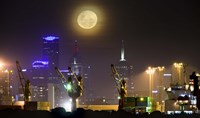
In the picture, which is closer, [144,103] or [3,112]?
[3,112]

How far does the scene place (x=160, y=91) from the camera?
639 ft

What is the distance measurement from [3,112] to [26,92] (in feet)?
281

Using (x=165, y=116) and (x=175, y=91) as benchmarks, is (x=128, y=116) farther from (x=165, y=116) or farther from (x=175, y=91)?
(x=175, y=91)

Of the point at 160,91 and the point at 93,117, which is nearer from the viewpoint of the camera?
the point at 93,117

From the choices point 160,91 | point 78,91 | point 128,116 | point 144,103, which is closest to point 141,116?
point 128,116

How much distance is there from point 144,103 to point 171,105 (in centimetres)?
2093

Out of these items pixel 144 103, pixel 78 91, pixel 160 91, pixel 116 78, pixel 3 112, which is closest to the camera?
pixel 3 112

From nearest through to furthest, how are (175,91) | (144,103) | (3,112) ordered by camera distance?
(3,112)
(144,103)
(175,91)

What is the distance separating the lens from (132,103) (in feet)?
434

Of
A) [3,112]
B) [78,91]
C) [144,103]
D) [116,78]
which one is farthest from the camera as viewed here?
[116,78]

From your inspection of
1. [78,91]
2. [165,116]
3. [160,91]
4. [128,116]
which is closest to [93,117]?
[128,116]

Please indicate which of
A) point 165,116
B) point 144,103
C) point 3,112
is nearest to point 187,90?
point 144,103

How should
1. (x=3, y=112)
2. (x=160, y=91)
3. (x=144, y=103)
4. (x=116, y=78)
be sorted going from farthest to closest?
(x=160, y=91), (x=116, y=78), (x=144, y=103), (x=3, y=112)

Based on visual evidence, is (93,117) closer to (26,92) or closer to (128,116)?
(128,116)
